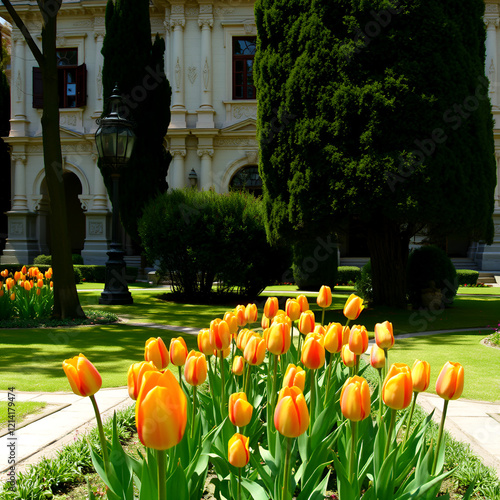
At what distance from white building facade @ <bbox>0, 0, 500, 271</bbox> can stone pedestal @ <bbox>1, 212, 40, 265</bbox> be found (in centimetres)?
5

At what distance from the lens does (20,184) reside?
967 inches

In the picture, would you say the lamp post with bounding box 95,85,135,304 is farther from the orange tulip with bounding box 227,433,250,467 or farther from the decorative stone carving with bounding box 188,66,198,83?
the decorative stone carving with bounding box 188,66,198,83

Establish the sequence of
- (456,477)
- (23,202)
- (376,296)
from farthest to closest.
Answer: (23,202) < (376,296) < (456,477)

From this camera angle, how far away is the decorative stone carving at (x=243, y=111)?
76.5ft

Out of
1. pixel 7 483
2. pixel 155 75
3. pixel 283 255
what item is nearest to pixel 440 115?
pixel 283 255

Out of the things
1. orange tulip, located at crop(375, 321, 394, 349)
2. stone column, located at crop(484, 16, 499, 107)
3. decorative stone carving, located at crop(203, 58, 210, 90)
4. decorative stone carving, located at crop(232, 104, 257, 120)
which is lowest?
orange tulip, located at crop(375, 321, 394, 349)

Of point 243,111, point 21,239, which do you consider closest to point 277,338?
point 243,111

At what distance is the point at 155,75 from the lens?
18.1 meters

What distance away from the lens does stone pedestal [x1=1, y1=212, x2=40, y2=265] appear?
24.0 meters

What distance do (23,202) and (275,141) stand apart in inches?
753

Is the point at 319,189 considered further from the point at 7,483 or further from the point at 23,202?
the point at 23,202

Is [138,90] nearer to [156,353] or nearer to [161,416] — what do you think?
[156,353]

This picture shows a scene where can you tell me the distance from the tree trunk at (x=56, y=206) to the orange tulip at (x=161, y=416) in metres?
8.23

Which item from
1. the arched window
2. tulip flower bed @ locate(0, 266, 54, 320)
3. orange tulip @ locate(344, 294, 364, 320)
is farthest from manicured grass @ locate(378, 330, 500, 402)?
the arched window
